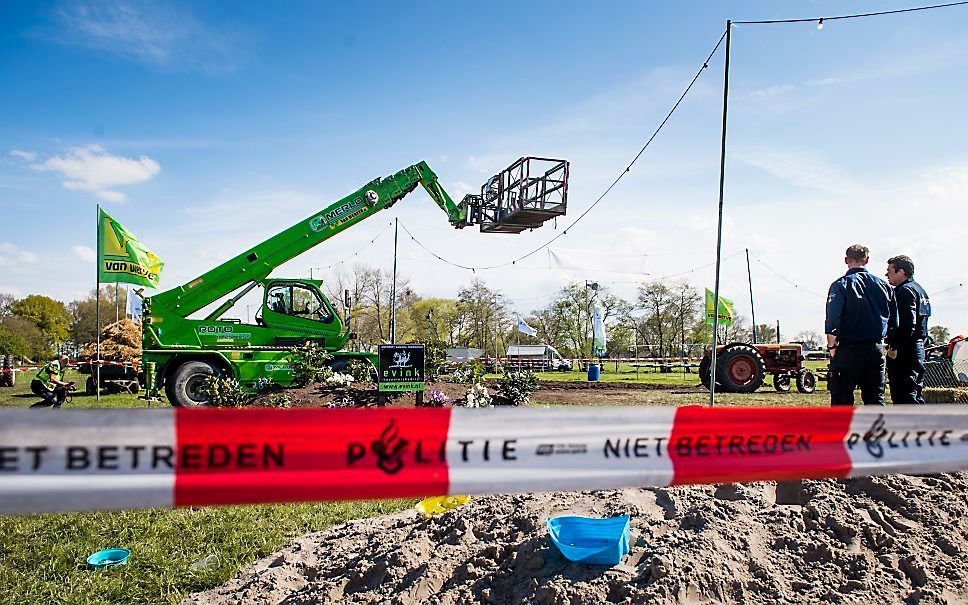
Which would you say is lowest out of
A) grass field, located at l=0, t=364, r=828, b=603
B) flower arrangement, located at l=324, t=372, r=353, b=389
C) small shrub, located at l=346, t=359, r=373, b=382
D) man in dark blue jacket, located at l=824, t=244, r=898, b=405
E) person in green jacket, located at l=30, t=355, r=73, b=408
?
grass field, located at l=0, t=364, r=828, b=603

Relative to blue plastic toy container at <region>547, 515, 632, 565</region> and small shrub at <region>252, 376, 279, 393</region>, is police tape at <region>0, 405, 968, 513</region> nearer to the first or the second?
blue plastic toy container at <region>547, 515, 632, 565</region>

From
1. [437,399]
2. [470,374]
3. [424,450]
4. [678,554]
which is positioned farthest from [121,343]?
[424,450]

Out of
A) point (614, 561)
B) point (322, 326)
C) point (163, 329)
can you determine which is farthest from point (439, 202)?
point (614, 561)

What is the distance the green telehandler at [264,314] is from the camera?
45.3ft

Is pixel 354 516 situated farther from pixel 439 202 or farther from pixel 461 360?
pixel 439 202

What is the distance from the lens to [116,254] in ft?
51.2

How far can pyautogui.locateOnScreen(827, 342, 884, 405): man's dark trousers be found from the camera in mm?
5449

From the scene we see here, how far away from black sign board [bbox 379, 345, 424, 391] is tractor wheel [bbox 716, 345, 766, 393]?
1057 centimetres

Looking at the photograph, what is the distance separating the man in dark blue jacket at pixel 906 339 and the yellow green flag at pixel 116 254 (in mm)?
15434

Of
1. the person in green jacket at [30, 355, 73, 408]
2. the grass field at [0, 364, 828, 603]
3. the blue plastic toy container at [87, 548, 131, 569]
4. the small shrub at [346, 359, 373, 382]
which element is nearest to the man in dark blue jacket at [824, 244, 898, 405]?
the grass field at [0, 364, 828, 603]

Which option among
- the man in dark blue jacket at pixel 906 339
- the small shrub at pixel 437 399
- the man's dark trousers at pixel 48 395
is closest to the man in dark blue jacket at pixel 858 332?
the man in dark blue jacket at pixel 906 339

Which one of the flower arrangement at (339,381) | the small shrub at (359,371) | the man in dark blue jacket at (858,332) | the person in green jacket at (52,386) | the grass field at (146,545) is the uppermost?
the man in dark blue jacket at (858,332)

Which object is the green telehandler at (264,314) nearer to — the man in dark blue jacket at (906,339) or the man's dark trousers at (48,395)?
the man's dark trousers at (48,395)

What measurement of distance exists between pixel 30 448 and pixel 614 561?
280 cm
